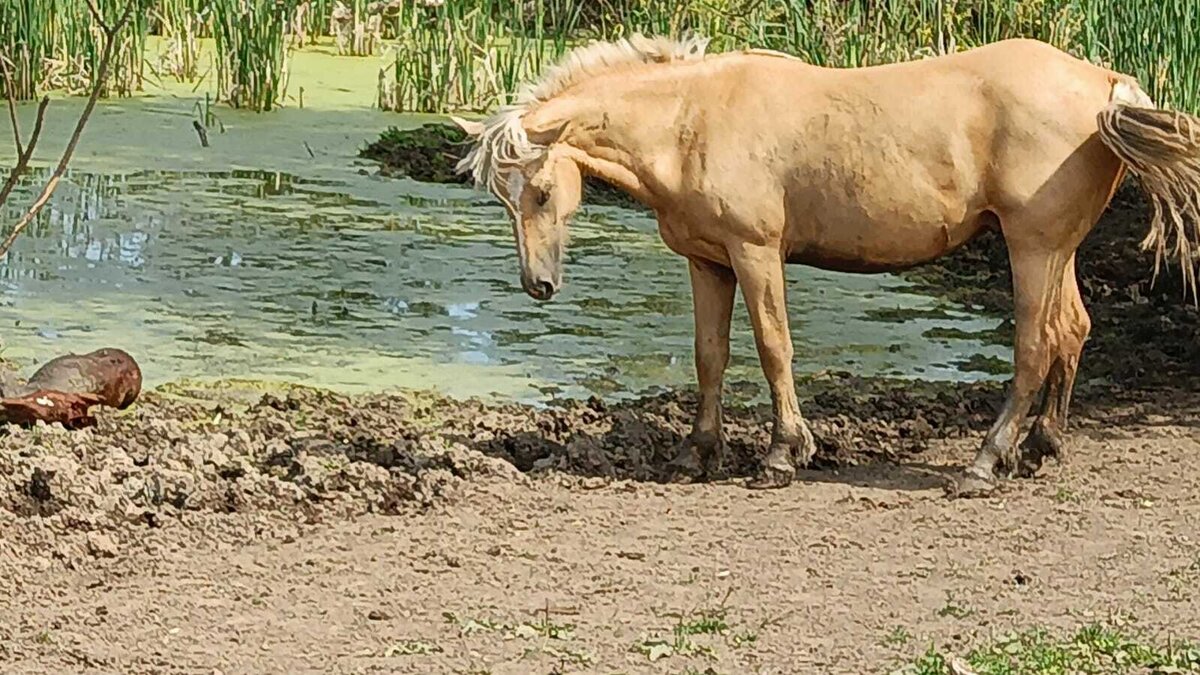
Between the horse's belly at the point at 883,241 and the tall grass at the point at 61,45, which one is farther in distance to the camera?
the tall grass at the point at 61,45

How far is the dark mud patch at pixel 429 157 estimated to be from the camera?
464 inches

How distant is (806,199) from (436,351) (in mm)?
2303

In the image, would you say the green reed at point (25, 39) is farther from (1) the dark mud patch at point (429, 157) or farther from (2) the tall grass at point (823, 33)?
(2) the tall grass at point (823, 33)

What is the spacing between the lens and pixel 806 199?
20.5 ft

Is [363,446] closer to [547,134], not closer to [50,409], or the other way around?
[50,409]

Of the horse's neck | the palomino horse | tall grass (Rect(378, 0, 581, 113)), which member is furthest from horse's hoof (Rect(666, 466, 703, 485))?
tall grass (Rect(378, 0, 581, 113))

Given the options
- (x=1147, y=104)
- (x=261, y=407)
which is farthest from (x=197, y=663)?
(x=1147, y=104)

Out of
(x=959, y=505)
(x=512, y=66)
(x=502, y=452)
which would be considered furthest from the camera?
(x=512, y=66)

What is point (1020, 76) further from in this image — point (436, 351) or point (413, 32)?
point (413, 32)

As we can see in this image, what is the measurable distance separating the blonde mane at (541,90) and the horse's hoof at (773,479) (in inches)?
46.4

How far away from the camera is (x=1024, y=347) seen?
626 centimetres

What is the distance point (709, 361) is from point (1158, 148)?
1.53 meters

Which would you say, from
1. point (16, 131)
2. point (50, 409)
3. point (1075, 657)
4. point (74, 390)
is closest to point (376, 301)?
point (74, 390)

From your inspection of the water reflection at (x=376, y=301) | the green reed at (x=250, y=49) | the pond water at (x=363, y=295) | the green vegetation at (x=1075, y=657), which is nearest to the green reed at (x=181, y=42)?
the green reed at (x=250, y=49)
